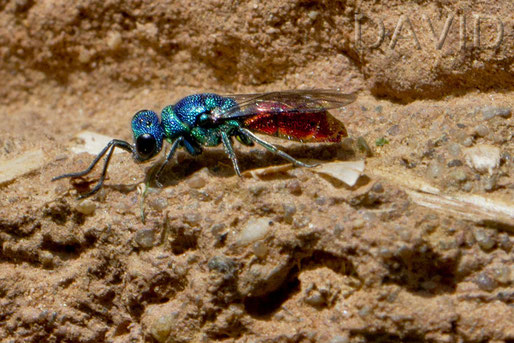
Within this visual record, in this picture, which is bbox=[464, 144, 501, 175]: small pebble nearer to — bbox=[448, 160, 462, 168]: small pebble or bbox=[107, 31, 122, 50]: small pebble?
bbox=[448, 160, 462, 168]: small pebble

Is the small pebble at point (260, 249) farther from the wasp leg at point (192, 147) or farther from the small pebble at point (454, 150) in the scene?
the small pebble at point (454, 150)

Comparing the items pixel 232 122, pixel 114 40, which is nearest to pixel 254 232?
pixel 232 122

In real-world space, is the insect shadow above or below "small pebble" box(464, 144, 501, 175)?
below

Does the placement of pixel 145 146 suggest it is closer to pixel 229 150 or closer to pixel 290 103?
pixel 229 150

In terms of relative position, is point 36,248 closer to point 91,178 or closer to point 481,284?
point 91,178

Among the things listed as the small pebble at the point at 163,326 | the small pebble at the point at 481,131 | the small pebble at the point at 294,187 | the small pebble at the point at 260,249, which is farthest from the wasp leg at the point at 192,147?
the small pebble at the point at 481,131

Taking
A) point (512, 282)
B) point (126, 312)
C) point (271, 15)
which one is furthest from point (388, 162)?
point (126, 312)

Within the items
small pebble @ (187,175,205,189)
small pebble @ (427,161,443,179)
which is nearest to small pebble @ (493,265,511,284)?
small pebble @ (427,161,443,179)
